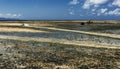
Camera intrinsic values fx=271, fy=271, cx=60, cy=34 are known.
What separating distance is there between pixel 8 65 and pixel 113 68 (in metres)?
5.04

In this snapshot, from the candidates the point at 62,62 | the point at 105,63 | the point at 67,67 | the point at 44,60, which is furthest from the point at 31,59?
the point at 105,63

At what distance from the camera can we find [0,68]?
487 inches

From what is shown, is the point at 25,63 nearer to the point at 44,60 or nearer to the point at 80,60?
the point at 44,60

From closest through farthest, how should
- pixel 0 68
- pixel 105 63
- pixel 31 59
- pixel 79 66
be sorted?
pixel 0 68 < pixel 79 66 < pixel 105 63 < pixel 31 59

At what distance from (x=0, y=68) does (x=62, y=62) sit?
340cm

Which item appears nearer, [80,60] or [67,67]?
[67,67]

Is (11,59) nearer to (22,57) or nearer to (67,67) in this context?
(22,57)

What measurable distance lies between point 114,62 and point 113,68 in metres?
1.64

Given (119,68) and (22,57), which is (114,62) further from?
(22,57)

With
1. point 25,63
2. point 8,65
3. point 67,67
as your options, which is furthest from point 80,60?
point 8,65

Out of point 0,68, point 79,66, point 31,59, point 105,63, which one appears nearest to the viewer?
point 0,68

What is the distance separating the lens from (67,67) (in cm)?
1298

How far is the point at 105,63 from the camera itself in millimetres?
14141

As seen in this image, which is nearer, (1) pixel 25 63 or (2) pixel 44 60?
(1) pixel 25 63
